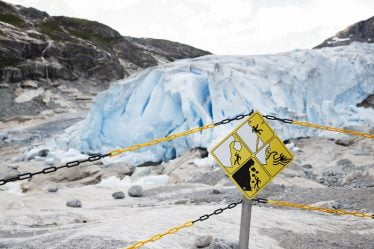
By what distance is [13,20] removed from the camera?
50.7 metres

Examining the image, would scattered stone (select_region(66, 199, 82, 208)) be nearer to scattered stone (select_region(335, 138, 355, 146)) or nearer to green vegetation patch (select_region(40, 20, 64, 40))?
scattered stone (select_region(335, 138, 355, 146))

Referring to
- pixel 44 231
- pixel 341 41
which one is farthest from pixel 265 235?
pixel 341 41

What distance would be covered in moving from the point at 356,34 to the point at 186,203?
70.1m

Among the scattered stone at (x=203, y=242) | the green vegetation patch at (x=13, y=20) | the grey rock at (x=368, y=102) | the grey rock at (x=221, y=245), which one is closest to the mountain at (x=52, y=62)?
the green vegetation patch at (x=13, y=20)

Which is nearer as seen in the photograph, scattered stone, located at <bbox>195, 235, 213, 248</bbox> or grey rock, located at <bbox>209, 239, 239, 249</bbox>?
grey rock, located at <bbox>209, 239, 239, 249</bbox>

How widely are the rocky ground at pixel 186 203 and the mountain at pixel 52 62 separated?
58.5ft

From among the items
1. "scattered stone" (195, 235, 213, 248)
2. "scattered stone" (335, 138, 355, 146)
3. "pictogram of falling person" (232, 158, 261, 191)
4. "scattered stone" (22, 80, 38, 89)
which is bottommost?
"scattered stone" (335, 138, 355, 146)

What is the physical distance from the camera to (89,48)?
46219 mm

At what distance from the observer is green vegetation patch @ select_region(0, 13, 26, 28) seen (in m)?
49.8

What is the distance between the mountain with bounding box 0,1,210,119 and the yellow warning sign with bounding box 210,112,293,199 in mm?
29966

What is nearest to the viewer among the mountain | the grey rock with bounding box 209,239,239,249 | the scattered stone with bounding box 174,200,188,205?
the grey rock with bounding box 209,239,239,249

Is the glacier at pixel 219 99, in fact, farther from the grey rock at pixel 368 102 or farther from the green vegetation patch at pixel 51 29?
the green vegetation patch at pixel 51 29

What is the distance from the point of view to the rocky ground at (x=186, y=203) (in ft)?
16.3

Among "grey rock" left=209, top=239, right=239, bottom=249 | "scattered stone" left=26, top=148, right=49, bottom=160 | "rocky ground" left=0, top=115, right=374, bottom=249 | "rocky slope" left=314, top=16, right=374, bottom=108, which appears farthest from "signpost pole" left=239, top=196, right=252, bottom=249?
"rocky slope" left=314, top=16, right=374, bottom=108
